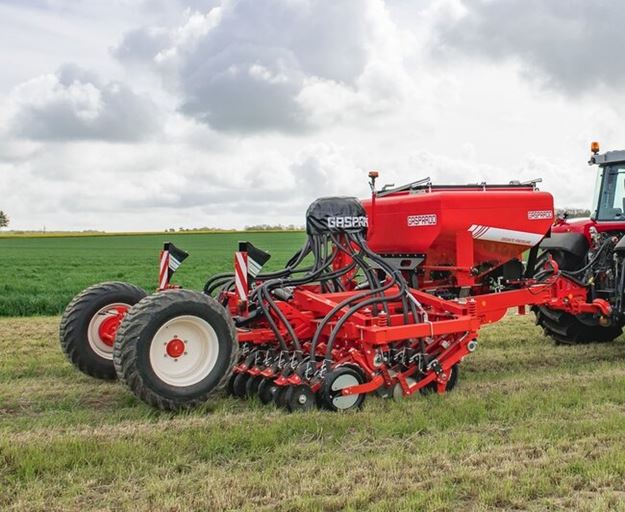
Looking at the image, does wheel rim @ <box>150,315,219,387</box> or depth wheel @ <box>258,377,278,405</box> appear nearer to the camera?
wheel rim @ <box>150,315,219,387</box>

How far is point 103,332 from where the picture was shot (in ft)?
21.2

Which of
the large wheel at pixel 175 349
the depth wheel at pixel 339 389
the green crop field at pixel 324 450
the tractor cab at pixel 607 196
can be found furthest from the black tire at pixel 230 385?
the tractor cab at pixel 607 196

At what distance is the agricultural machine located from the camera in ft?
17.3

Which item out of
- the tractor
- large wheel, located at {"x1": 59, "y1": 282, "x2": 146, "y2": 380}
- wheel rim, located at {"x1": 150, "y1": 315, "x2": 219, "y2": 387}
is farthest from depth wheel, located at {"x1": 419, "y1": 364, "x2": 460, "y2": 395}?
large wheel, located at {"x1": 59, "y1": 282, "x2": 146, "y2": 380}

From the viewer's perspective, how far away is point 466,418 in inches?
198

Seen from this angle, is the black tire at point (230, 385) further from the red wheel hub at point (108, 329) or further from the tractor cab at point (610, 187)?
the tractor cab at point (610, 187)

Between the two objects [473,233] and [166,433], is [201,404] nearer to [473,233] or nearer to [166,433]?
[166,433]

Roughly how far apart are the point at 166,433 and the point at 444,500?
1.90m

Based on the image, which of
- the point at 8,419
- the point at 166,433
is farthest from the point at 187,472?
the point at 8,419

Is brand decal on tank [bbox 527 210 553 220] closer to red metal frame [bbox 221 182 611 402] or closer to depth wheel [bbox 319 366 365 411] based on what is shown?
red metal frame [bbox 221 182 611 402]

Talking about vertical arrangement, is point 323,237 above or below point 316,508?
above

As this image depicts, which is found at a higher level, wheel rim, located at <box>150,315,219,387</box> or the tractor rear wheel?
the tractor rear wheel

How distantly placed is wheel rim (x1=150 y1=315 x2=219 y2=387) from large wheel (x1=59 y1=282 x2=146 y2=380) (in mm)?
1333

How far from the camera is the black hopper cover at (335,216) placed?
6195 mm
